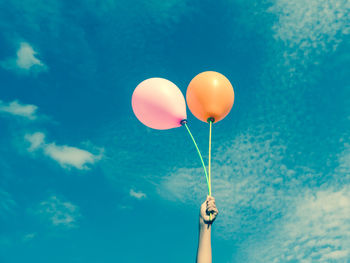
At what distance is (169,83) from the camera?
6082mm

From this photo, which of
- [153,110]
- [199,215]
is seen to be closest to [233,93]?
[153,110]

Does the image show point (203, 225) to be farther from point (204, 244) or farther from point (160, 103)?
point (160, 103)

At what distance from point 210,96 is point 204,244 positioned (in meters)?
3.02

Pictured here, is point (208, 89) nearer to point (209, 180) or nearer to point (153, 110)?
point (153, 110)

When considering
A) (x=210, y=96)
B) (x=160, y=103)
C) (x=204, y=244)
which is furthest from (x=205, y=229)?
(x=160, y=103)

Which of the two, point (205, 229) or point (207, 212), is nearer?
point (205, 229)

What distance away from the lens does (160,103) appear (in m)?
5.95

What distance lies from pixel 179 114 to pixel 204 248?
3218 millimetres

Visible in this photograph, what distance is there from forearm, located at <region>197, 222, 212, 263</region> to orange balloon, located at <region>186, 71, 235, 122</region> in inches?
104

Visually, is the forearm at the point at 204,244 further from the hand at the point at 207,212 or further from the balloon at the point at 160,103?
the balloon at the point at 160,103

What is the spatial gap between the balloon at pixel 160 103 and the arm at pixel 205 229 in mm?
2701

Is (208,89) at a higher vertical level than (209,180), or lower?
higher

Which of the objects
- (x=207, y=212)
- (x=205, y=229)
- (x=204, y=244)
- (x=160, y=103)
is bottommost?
(x=204, y=244)

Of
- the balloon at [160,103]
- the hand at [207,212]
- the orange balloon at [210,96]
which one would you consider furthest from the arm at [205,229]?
the balloon at [160,103]
